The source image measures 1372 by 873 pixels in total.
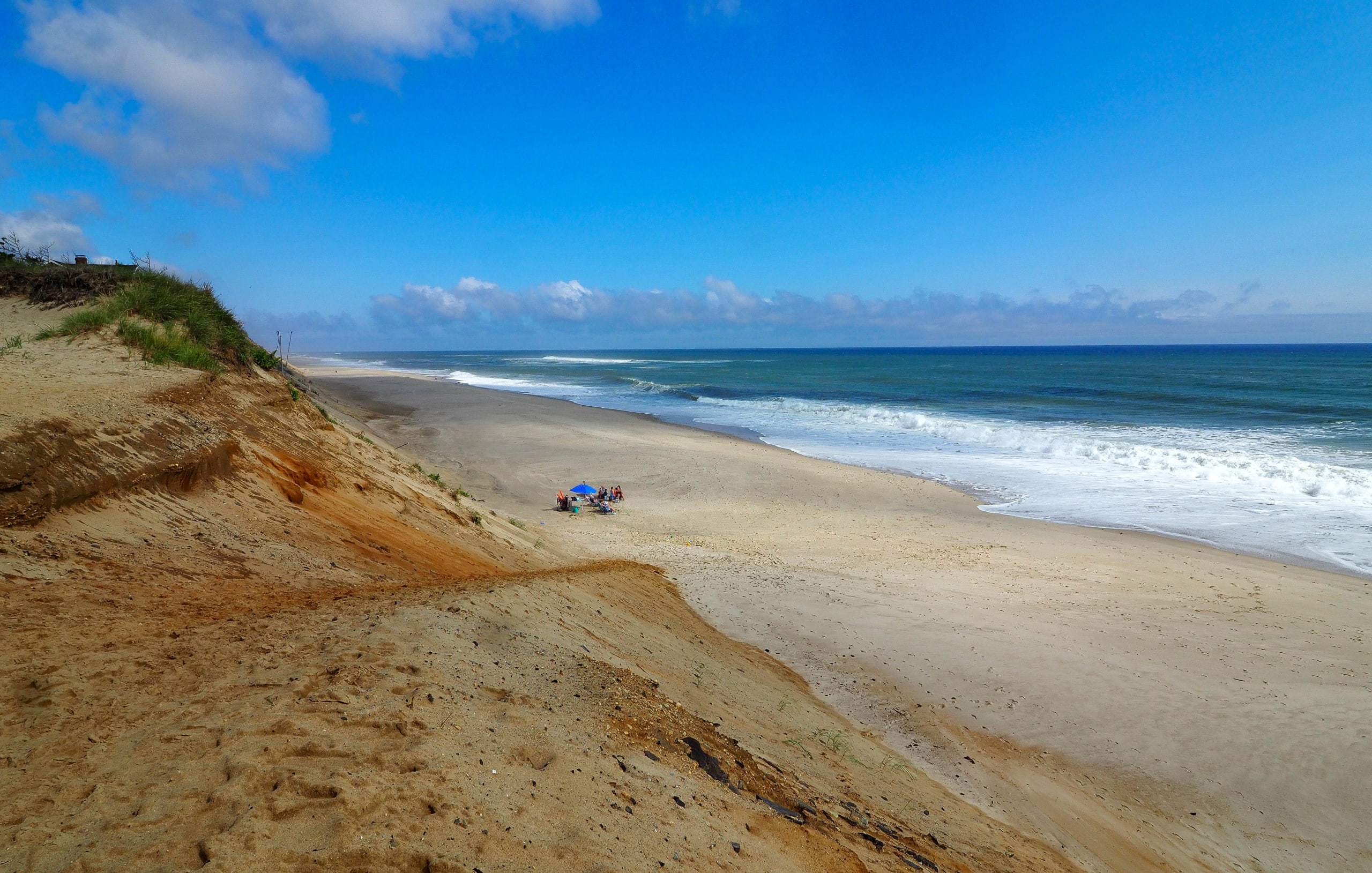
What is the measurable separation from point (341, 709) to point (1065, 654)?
26.6 ft

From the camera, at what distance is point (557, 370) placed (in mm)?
80688

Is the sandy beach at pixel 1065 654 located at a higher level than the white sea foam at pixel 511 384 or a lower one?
lower

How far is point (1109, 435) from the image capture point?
89.7 feet

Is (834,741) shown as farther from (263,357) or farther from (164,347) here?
(263,357)

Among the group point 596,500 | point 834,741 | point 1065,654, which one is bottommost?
point 1065,654

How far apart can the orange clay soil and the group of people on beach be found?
7064mm

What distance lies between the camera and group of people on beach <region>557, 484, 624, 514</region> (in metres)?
14.9

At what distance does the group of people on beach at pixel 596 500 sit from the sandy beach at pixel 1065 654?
0.36m

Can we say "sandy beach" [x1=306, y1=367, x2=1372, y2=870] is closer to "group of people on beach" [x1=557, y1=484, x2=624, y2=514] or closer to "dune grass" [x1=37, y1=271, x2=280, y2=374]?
"group of people on beach" [x1=557, y1=484, x2=624, y2=514]

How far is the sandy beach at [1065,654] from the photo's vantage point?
18.8 feet

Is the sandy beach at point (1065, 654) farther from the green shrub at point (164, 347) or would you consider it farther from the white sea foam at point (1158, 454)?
the white sea foam at point (1158, 454)

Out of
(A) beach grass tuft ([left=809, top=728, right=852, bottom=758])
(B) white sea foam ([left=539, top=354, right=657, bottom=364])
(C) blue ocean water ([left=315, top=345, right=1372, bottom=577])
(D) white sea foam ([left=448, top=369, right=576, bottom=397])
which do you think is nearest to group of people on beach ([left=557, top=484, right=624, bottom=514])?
(C) blue ocean water ([left=315, top=345, right=1372, bottom=577])

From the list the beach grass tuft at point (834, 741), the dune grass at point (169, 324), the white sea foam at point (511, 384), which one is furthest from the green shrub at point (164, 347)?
the white sea foam at point (511, 384)

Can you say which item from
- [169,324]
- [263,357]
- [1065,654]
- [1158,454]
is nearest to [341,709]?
[1065,654]
